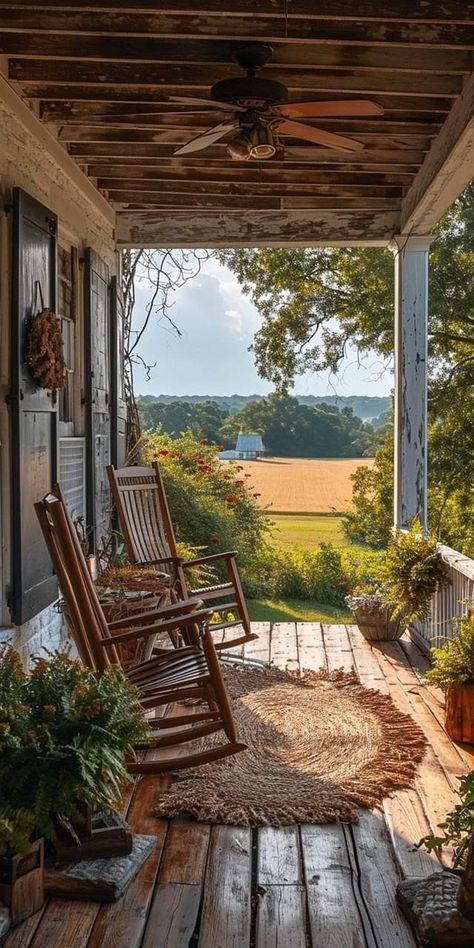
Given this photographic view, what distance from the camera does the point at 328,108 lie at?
123 inches

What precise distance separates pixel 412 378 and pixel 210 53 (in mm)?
2564

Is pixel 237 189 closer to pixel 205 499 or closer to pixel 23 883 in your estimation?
pixel 205 499

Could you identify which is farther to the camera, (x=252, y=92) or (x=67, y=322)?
(x=67, y=322)

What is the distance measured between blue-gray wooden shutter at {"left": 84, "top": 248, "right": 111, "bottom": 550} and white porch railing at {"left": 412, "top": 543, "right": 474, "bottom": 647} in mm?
1935

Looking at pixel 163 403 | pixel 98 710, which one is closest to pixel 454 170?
pixel 98 710

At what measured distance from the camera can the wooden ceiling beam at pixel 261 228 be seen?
5523mm

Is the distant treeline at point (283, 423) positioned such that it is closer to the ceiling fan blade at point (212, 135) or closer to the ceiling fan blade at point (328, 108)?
the ceiling fan blade at point (212, 135)

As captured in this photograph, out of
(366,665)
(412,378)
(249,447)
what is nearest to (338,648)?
(366,665)

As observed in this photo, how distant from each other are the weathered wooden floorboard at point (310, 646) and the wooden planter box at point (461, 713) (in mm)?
1146

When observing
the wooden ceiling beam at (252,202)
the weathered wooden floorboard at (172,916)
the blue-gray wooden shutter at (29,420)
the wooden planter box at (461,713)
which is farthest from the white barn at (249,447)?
the weathered wooden floorboard at (172,916)

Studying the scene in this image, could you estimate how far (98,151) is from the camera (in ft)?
14.9

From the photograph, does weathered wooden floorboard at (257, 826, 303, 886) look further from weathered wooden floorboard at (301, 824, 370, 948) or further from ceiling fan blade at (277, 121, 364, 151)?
ceiling fan blade at (277, 121, 364, 151)

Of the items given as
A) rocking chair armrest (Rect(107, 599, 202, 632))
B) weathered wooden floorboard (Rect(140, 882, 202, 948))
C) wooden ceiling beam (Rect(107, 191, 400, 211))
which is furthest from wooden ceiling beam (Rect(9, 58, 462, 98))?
weathered wooden floorboard (Rect(140, 882, 202, 948))

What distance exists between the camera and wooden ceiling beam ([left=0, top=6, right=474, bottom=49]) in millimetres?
3115
